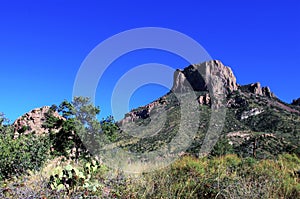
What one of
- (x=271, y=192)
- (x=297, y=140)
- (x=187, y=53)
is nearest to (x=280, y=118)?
(x=297, y=140)

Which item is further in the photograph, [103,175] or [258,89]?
[258,89]

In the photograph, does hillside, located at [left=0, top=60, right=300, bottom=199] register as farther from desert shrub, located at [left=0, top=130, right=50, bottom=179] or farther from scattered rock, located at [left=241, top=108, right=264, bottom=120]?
scattered rock, located at [left=241, top=108, right=264, bottom=120]

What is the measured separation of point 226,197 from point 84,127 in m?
10.0

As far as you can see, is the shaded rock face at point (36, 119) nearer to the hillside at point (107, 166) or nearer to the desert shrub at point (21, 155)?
the hillside at point (107, 166)

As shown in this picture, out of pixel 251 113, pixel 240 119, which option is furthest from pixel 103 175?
pixel 251 113

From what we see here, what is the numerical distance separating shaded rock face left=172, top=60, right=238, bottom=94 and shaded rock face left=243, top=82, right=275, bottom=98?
4.36 meters

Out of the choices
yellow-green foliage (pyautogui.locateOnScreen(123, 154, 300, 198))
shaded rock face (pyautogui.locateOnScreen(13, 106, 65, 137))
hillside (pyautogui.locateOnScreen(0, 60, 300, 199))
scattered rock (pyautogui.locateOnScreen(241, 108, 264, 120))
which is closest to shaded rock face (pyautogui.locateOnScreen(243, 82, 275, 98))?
scattered rock (pyautogui.locateOnScreen(241, 108, 264, 120))

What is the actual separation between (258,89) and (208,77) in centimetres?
1606

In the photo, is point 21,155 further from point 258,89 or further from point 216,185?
point 258,89

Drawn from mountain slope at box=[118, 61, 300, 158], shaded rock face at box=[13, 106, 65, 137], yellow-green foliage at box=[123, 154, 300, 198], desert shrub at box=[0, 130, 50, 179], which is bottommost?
yellow-green foliage at box=[123, 154, 300, 198]

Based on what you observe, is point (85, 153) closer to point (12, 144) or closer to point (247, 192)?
point (12, 144)

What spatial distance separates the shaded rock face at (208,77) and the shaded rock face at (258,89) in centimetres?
436

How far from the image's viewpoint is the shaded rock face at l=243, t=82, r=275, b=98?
3757 inches

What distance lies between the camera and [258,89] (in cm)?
9725
